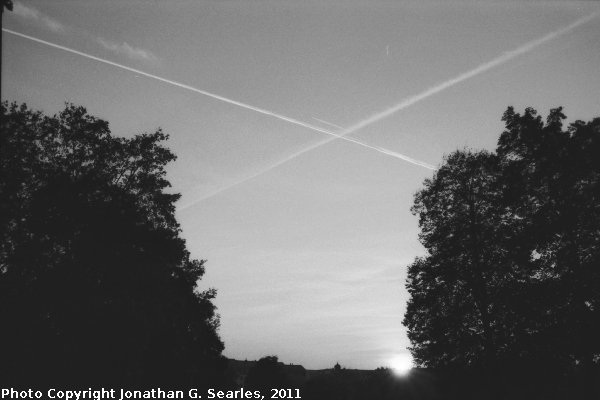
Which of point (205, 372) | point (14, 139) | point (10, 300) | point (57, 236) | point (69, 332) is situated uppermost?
point (14, 139)

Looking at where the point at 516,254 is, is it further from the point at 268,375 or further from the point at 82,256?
the point at 82,256

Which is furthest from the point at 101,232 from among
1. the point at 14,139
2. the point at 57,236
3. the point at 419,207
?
the point at 419,207

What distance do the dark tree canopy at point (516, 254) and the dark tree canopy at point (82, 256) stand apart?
14.1m

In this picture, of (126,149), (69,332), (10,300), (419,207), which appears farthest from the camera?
(419,207)

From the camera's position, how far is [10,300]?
15.1 m

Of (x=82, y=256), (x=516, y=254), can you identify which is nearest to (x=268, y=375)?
(x=82, y=256)

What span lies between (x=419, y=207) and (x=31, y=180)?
19.6 metres

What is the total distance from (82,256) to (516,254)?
64.0 feet

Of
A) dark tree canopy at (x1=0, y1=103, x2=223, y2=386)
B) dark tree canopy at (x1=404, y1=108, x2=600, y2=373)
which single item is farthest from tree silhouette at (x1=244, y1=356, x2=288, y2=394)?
dark tree canopy at (x1=404, y1=108, x2=600, y2=373)

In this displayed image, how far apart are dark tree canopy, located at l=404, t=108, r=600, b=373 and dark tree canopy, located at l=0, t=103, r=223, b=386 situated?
46.2 feet

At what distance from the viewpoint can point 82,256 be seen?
17047mm

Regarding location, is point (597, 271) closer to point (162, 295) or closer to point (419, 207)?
point (419, 207)

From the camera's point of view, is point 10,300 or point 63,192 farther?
point 63,192

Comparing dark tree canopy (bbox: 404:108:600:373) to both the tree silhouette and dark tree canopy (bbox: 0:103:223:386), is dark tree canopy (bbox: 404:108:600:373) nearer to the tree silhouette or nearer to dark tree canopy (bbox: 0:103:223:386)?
the tree silhouette
